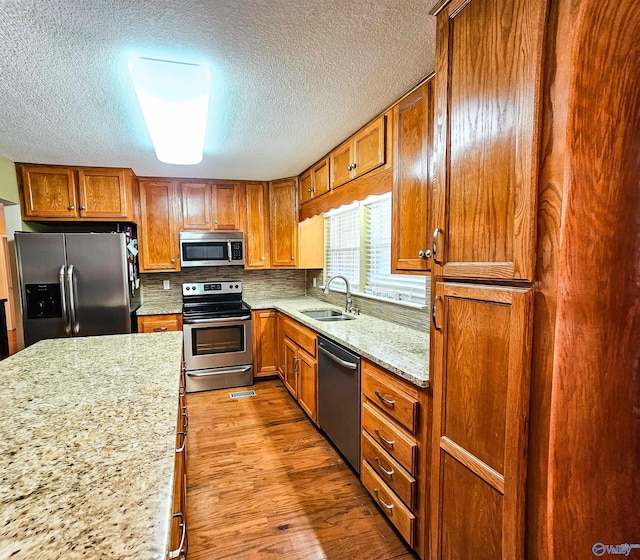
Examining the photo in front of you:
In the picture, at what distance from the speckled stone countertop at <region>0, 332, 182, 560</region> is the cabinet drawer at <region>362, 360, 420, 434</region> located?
3.14 feet

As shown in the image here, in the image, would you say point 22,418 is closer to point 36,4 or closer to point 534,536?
point 36,4

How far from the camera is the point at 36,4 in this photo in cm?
116

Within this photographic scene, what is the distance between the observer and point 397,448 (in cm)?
158

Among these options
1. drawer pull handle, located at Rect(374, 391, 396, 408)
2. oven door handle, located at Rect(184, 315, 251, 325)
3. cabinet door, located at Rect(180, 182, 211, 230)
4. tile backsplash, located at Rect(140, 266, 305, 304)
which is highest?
cabinet door, located at Rect(180, 182, 211, 230)

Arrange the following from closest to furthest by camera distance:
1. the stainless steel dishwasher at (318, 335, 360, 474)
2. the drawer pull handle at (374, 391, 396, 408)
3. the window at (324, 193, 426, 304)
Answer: the drawer pull handle at (374, 391, 396, 408) < the stainless steel dishwasher at (318, 335, 360, 474) < the window at (324, 193, 426, 304)

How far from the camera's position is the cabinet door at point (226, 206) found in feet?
12.6

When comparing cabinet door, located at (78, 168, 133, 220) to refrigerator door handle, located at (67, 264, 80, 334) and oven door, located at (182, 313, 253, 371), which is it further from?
oven door, located at (182, 313, 253, 371)

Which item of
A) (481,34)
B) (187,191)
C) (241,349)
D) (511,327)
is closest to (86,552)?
(511,327)

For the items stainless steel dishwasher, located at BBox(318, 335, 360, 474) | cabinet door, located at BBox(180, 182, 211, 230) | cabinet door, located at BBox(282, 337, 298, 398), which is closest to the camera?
stainless steel dishwasher, located at BBox(318, 335, 360, 474)

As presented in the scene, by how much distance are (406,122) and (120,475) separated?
1842 mm

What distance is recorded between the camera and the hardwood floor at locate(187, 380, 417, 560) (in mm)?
1618

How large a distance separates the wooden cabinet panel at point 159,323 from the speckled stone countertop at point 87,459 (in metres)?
1.80

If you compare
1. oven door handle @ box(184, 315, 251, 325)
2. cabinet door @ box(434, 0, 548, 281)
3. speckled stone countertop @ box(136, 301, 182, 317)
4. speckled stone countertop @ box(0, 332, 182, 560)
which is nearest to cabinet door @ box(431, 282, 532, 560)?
cabinet door @ box(434, 0, 548, 281)

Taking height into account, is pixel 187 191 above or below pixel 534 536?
above
